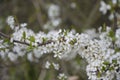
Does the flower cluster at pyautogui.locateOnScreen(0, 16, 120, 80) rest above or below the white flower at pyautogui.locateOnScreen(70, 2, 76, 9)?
below

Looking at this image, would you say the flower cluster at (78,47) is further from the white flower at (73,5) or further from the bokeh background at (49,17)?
the white flower at (73,5)

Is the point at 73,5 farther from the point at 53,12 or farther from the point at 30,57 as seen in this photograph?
the point at 30,57

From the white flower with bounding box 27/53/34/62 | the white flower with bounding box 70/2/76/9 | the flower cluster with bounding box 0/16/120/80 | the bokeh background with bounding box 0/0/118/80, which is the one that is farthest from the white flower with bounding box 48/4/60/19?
the flower cluster with bounding box 0/16/120/80

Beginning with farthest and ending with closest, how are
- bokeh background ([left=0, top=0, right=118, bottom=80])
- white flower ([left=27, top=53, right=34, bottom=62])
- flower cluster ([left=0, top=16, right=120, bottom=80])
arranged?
bokeh background ([left=0, top=0, right=118, bottom=80]) → white flower ([left=27, top=53, right=34, bottom=62]) → flower cluster ([left=0, top=16, right=120, bottom=80])

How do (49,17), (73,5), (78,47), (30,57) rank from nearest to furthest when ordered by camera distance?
(78,47), (30,57), (73,5), (49,17)

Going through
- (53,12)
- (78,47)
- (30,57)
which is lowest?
(78,47)

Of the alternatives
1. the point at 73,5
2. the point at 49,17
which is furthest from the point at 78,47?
the point at 49,17

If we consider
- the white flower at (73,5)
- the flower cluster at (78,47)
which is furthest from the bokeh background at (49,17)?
the flower cluster at (78,47)

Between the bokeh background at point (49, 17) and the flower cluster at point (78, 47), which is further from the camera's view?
the bokeh background at point (49, 17)

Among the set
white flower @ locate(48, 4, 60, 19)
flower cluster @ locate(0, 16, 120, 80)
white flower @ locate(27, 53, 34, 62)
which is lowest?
flower cluster @ locate(0, 16, 120, 80)

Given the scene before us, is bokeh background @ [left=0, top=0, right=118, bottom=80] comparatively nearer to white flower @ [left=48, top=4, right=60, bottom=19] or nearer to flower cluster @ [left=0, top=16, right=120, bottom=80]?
white flower @ [left=48, top=4, right=60, bottom=19]

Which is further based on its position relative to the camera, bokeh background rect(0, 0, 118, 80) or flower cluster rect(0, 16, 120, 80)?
bokeh background rect(0, 0, 118, 80)
